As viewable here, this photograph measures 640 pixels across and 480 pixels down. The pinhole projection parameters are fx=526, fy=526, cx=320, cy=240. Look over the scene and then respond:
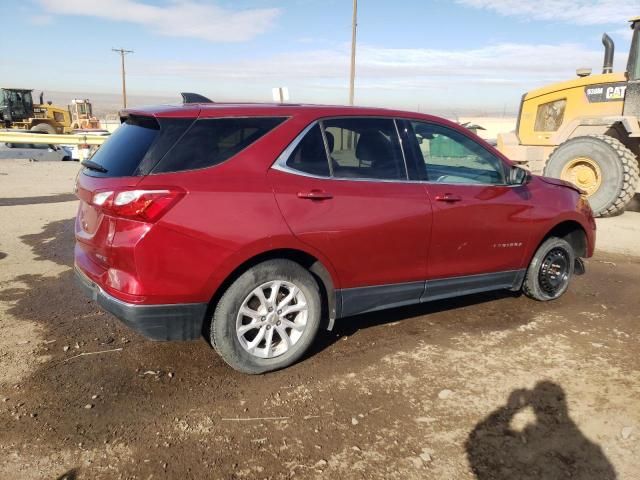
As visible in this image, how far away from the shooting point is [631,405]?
10.6ft

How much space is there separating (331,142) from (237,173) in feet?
2.51

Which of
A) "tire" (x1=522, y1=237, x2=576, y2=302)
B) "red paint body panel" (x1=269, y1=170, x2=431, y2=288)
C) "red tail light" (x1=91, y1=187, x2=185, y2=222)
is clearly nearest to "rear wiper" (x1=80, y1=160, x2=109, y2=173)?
"red tail light" (x1=91, y1=187, x2=185, y2=222)

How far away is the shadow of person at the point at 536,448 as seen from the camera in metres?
2.58

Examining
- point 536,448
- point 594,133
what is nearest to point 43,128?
point 594,133

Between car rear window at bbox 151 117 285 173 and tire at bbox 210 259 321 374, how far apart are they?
2.42 ft

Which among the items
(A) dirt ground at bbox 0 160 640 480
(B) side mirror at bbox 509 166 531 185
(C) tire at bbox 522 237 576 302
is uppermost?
(B) side mirror at bbox 509 166 531 185

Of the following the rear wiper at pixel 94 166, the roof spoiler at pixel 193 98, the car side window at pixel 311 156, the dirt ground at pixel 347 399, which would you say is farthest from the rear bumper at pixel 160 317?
the roof spoiler at pixel 193 98

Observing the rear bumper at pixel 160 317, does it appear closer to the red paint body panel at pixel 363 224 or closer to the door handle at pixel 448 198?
the red paint body panel at pixel 363 224

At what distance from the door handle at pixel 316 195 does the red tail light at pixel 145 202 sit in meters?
0.77

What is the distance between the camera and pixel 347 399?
3250 mm

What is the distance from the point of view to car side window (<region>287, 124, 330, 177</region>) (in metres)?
3.46

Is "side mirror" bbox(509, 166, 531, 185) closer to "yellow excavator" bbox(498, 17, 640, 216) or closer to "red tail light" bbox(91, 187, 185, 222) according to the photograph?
"red tail light" bbox(91, 187, 185, 222)

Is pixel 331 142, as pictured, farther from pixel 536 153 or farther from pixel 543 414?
pixel 536 153

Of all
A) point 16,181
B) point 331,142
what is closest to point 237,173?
point 331,142
